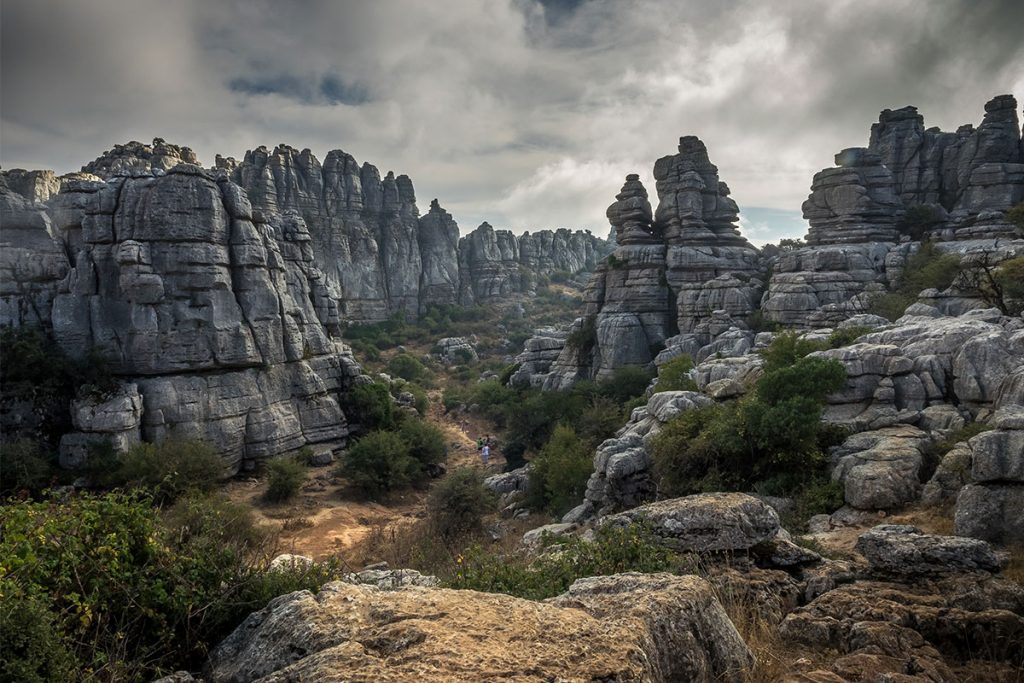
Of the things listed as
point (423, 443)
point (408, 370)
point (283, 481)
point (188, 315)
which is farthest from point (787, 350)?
point (408, 370)

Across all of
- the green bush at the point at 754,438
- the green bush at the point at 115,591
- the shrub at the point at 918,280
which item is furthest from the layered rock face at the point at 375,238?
the green bush at the point at 115,591

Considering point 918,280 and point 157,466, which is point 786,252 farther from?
point 157,466

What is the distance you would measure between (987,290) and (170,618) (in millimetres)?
24535

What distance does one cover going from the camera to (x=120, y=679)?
3150 millimetres

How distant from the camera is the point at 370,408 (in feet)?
79.9

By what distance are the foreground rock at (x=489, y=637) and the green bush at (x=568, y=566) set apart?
0.94 metres

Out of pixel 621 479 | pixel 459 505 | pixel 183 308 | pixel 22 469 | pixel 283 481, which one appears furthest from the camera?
pixel 183 308

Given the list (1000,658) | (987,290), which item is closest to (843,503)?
(1000,658)

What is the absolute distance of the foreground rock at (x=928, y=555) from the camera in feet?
17.4

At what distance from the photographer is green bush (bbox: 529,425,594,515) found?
48.3 ft

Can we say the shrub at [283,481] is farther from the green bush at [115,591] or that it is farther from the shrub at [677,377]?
the green bush at [115,591]

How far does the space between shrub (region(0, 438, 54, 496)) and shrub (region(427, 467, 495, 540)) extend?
11835 mm

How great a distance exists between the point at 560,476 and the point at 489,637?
12.4m

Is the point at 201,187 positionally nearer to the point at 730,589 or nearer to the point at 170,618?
the point at 170,618
